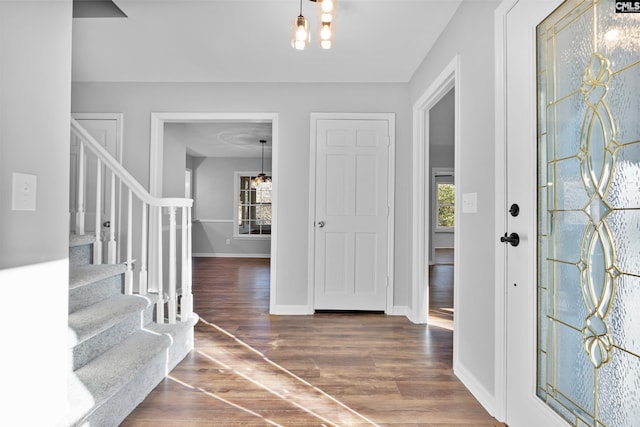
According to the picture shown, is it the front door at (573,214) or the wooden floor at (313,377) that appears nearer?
the front door at (573,214)

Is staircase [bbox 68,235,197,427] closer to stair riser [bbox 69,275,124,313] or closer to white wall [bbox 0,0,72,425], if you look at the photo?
stair riser [bbox 69,275,124,313]

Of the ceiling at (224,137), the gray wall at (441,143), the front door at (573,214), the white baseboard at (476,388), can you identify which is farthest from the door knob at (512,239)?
the ceiling at (224,137)

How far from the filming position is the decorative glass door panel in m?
1.09

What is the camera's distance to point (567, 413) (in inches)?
53.0

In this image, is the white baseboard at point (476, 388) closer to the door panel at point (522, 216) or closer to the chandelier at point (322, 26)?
the door panel at point (522, 216)

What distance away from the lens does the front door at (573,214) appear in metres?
1.10

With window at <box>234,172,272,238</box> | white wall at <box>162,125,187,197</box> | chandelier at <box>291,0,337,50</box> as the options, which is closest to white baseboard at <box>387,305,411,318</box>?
chandelier at <box>291,0,337,50</box>

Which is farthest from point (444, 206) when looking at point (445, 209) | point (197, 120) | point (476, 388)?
point (476, 388)

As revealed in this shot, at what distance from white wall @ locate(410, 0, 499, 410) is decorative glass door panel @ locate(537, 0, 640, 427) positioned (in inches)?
16.4

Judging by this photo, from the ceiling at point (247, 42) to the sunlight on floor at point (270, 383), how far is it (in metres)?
2.37

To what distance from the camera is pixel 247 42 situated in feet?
9.68

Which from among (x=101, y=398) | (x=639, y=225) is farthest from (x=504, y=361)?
(x=101, y=398)

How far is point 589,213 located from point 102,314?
2351 millimetres

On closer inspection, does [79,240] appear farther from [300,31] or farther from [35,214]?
[300,31]
